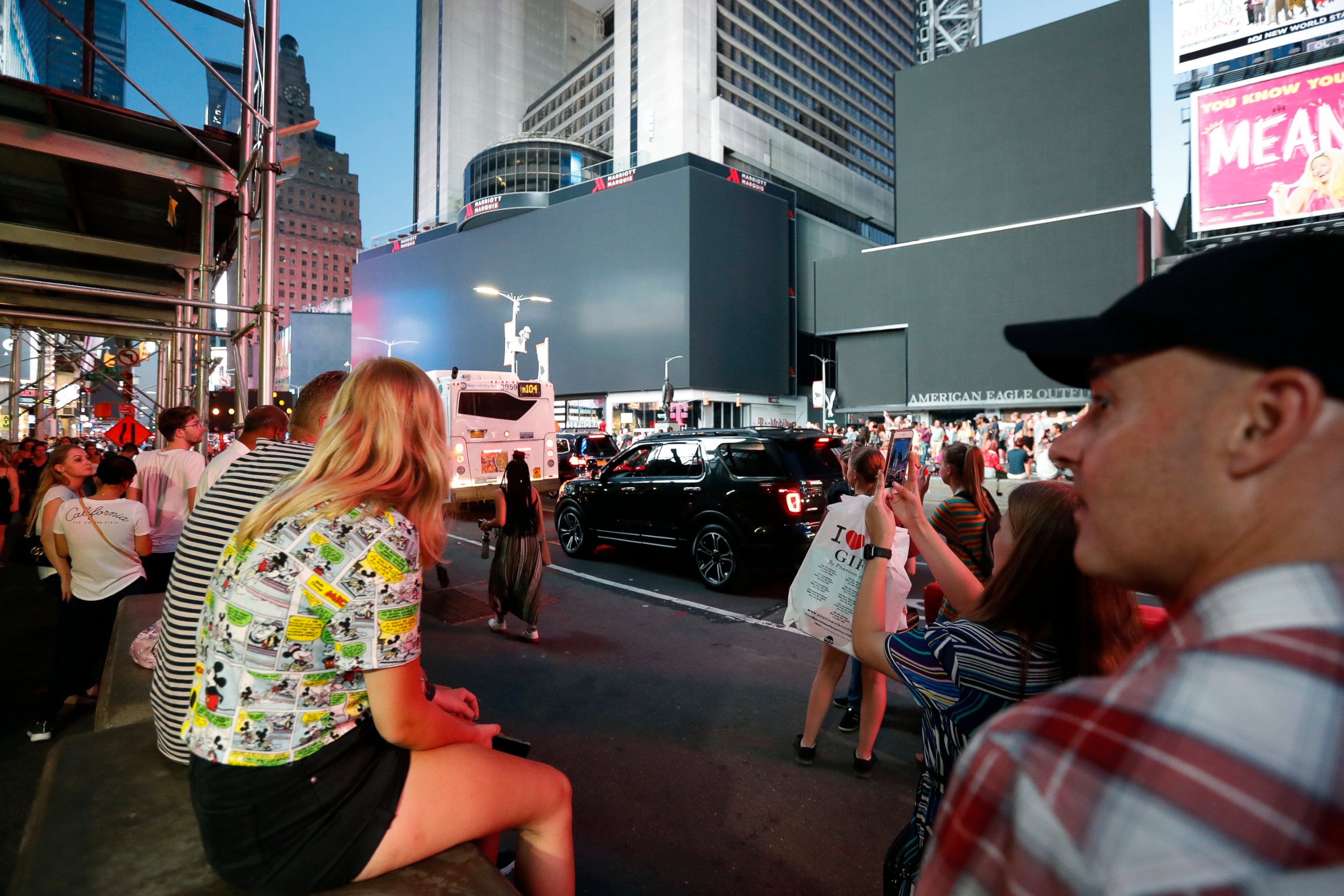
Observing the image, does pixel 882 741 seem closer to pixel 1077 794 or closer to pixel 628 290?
pixel 1077 794

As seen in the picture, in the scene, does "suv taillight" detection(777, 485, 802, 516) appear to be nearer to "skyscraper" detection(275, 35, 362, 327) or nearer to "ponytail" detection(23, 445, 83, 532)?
"ponytail" detection(23, 445, 83, 532)

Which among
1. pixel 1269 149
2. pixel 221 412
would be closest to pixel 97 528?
pixel 221 412

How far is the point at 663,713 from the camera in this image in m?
4.75

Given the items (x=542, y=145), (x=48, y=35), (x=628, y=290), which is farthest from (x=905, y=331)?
(x=48, y=35)

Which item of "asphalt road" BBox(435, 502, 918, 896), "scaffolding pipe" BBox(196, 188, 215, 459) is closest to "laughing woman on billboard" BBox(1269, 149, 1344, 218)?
"asphalt road" BBox(435, 502, 918, 896)

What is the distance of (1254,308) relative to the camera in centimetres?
68

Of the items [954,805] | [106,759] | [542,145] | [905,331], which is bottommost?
[106,759]

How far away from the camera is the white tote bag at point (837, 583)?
3.74m

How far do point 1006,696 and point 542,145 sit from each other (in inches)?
2873

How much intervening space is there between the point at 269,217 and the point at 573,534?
22.1 ft

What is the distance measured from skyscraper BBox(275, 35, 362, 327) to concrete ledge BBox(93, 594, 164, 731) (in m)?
154

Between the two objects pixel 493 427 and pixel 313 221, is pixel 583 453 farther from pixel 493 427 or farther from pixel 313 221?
pixel 313 221

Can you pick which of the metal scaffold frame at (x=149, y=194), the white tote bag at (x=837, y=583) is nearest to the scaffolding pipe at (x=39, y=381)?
the metal scaffold frame at (x=149, y=194)

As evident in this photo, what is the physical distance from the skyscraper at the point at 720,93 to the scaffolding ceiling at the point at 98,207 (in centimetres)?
5554
